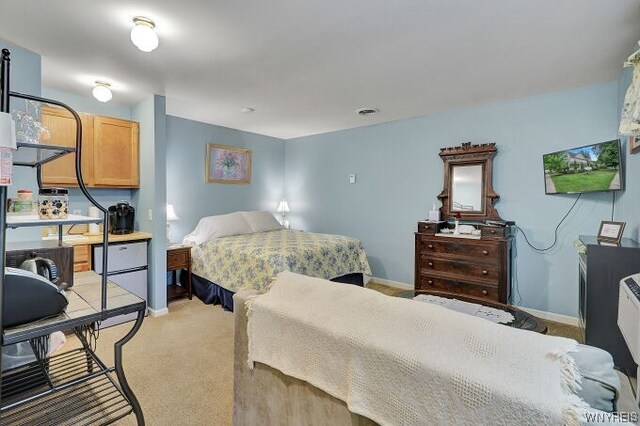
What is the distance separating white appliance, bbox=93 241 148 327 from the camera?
306cm

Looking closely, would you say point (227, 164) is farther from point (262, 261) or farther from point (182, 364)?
point (182, 364)

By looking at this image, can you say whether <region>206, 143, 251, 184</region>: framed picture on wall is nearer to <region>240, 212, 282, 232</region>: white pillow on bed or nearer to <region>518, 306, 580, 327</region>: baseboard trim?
<region>240, 212, 282, 232</region>: white pillow on bed

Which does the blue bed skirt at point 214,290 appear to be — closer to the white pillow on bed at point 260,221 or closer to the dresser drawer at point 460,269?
the dresser drawer at point 460,269

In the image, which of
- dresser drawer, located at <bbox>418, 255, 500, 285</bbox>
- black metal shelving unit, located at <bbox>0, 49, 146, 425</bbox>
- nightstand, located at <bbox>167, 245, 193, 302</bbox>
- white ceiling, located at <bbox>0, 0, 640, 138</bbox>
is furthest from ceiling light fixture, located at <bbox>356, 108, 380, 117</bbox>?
black metal shelving unit, located at <bbox>0, 49, 146, 425</bbox>

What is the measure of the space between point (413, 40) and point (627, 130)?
135 cm

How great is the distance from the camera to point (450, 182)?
3.89 metres

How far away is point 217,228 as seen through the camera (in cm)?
415

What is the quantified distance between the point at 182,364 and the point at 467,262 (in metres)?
2.85

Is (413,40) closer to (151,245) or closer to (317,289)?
(317,289)

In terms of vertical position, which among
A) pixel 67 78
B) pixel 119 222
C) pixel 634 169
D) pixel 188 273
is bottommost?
pixel 188 273

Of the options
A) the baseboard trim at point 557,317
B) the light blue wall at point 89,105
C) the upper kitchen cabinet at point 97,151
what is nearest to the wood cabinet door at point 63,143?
the upper kitchen cabinet at point 97,151

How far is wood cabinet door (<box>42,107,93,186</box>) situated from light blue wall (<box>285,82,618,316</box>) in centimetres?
313

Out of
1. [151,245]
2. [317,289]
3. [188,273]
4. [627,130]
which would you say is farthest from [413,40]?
[188,273]

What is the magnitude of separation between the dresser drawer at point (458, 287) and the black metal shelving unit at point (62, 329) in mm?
2960
